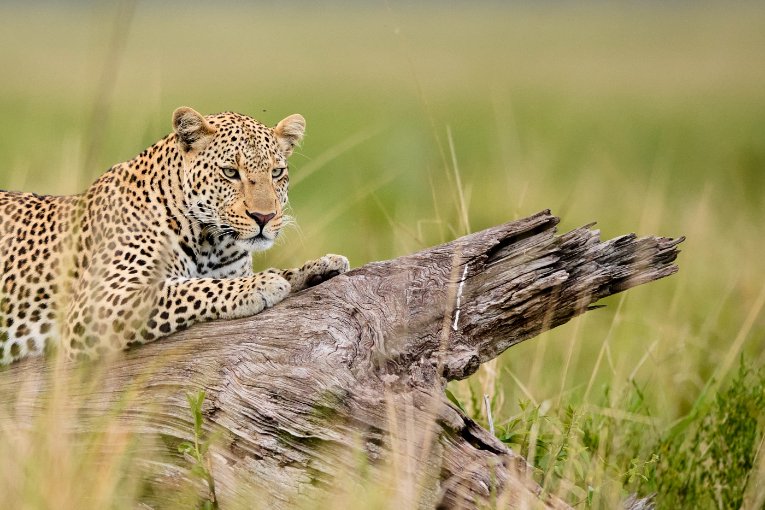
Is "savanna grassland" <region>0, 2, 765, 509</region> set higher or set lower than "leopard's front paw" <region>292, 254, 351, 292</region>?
lower

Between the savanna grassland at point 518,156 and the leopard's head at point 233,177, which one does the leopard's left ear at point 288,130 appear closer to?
the leopard's head at point 233,177

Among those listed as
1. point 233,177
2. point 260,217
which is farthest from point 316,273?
point 233,177

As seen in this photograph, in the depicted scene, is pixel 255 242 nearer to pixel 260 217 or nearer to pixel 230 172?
pixel 260 217

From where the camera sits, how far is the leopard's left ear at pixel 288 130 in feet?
26.9

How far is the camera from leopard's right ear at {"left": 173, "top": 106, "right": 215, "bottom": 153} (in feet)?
25.7

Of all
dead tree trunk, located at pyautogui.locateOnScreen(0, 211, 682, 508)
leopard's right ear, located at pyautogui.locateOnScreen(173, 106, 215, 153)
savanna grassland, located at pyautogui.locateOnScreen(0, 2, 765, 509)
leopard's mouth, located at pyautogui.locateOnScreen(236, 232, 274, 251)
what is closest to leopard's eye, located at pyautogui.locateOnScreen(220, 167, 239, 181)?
leopard's right ear, located at pyautogui.locateOnScreen(173, 106, 215, 153)

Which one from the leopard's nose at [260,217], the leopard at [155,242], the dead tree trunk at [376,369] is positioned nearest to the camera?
the dead tree trunk at [376,369]

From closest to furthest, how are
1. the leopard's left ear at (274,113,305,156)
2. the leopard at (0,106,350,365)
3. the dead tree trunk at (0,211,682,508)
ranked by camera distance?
the dead tree trunk at (0,211,682,508) < the leopard at (0,106,350,365) < the leopard's left ear at (274,113,305,156)

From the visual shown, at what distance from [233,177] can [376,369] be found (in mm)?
2043

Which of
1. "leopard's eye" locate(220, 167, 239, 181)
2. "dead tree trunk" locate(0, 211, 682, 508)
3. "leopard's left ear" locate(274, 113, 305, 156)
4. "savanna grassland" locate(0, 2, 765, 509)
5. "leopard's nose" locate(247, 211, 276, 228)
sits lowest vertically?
"savanna grassland" locate(0, 2, 765, 509)

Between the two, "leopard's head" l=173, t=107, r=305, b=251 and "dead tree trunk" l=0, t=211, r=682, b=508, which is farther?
"leopard's head" l=173, t=107, r=305, b=251

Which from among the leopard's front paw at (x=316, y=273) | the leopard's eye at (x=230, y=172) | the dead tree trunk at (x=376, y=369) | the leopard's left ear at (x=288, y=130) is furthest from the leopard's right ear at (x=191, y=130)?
the dead tree trunk at (x=376, y=369)

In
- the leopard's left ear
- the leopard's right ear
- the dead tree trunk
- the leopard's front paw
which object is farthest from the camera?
the leopard's left ear

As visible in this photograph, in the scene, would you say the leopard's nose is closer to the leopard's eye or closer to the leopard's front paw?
the leopard's eye
